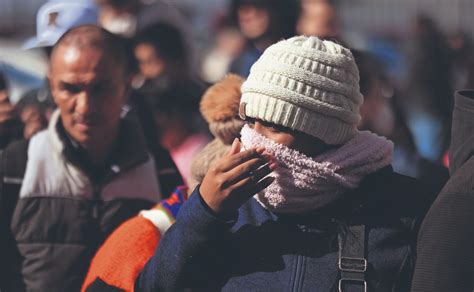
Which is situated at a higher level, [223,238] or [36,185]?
[223,238]

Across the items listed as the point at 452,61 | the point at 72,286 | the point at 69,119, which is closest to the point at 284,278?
the point at 72,286

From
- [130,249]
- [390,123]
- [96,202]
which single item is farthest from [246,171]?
[390,123]

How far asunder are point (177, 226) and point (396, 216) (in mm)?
634

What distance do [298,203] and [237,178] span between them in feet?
0.78

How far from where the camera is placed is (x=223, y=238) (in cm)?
344

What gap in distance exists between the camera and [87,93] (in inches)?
187

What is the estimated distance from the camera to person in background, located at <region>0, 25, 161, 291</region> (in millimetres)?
4539

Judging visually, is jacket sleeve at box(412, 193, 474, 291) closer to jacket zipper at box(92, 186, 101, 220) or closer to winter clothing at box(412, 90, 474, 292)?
winter clothing at box(412, 90, 474, 292)

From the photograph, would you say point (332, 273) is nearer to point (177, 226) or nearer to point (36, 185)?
point (177, 226)

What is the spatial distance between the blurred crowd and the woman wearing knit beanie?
0.22m

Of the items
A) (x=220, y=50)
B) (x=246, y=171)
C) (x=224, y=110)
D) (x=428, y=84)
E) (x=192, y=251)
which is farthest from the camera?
(x=220, y=50)

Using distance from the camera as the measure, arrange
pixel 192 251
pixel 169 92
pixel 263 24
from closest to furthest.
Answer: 1. pixel 192 251
2. pixel 169 92
3. pixel 263 24

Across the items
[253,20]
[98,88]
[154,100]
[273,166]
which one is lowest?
[154,100]

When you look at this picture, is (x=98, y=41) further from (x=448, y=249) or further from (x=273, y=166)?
(x=448, y=249)
